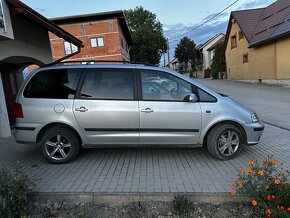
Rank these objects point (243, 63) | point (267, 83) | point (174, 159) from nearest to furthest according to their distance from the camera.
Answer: point (174, 159) → point (267, 83) → point (243, 63)

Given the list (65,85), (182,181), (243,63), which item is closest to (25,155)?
(65,85)

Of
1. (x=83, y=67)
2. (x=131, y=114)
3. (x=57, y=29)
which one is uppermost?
(x=57, y=29)

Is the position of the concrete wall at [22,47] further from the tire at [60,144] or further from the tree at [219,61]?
the tree at [219,61]

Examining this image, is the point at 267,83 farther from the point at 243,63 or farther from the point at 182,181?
the point at 182,181

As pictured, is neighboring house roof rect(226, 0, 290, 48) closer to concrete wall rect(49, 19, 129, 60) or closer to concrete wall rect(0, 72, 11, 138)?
concrete wall rect(49, 19, 129, 60)

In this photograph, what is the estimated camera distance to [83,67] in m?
4.70

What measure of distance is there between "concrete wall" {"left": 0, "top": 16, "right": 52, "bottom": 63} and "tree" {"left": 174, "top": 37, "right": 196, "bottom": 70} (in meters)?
46.9

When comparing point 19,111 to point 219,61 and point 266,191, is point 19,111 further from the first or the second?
point 219,61


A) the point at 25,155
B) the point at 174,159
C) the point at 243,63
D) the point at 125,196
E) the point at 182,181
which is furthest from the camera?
the point at 243,63

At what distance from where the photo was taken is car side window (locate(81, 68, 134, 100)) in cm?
454

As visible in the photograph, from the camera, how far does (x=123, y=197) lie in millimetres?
3443

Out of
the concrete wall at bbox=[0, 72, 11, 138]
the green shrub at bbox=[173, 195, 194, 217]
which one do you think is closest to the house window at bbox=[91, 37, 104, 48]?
the concrete wall at bbox=[0, 72, 11, 138]

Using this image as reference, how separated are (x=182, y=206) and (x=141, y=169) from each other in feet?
4.03

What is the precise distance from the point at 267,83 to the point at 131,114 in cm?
1972
